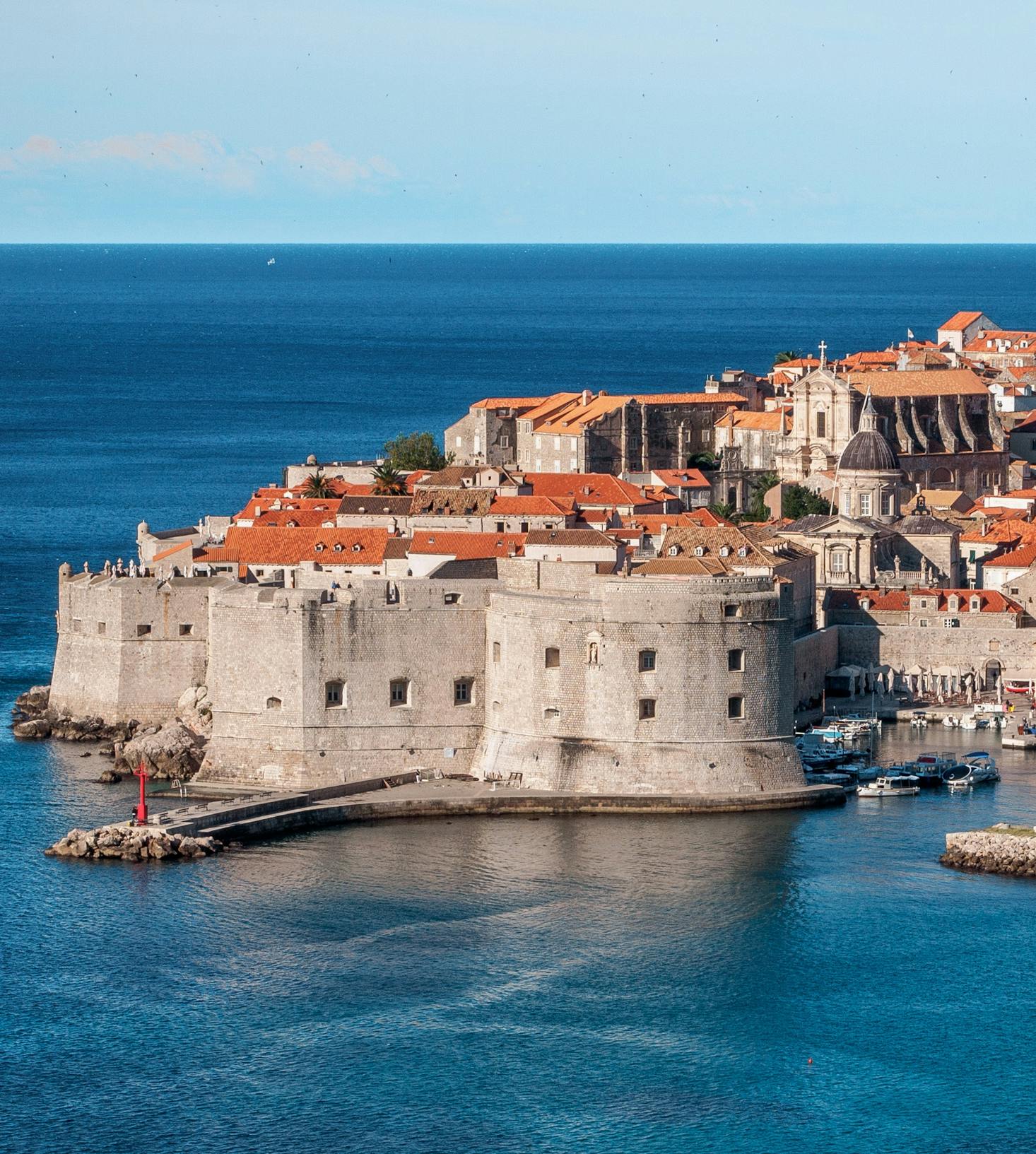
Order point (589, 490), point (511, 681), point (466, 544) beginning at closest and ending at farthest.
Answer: point (511, 681)
point (466, 544)
point (589, 490)

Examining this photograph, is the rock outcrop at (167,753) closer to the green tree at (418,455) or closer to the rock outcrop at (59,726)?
the rock outcrop at (59,726)

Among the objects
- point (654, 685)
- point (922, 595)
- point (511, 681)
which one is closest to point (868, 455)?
point (922, 595)

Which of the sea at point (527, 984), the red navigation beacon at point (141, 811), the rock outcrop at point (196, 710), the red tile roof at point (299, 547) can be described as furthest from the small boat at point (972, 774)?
the red navigation beacon at point (141, 811)

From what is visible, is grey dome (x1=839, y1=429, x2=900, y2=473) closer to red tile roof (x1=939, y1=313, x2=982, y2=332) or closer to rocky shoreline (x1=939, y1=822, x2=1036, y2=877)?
rocky shoreline (x1=939, y1=822, x2=1036, y2=877)

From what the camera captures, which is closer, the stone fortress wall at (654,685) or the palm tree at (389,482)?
the stone fortress wall at (654,685)

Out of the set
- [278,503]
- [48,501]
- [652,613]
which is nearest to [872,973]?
[652,613]

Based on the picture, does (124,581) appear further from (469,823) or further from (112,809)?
(469,823)

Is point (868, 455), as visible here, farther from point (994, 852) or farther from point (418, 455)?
point (994, 852)
